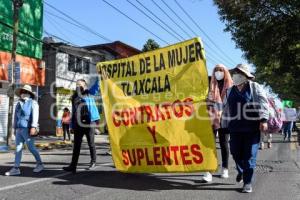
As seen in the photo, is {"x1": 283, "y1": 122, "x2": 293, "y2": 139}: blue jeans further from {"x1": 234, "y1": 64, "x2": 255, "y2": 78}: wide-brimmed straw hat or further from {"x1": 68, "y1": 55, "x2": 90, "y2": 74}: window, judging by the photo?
{"x1": 68, "y1": 55, "x2": 90, "y2": 74}: window

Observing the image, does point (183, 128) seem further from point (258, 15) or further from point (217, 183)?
point (258, 15)

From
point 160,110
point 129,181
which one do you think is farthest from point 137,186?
point 160,110

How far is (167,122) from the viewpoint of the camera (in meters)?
8.23

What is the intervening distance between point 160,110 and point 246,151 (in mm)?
1607

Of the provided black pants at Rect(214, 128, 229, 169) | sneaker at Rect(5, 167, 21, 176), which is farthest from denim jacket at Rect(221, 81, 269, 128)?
sneaker at Rect(5, 167, 21, 176)

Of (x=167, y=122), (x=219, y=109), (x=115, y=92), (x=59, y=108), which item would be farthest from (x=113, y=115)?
(x=59, y=108)

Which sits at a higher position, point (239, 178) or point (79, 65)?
point (79, 65)

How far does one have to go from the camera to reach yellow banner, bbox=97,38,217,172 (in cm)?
788

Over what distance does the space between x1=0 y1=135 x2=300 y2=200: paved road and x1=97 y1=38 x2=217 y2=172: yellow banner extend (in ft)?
1.13

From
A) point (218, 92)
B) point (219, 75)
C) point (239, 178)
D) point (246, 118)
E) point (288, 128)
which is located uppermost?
point (219, 75)

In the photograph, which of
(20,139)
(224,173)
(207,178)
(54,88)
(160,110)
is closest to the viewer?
(207,178)

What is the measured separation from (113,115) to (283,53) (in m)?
15.5

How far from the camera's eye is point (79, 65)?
34.5 m

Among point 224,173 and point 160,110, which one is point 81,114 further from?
point 224,173
